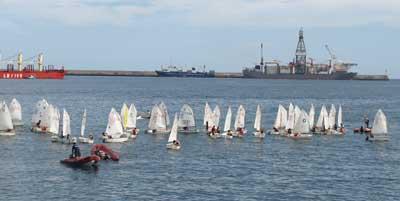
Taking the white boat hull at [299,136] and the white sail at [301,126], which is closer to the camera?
the white boat hull at [299,136]

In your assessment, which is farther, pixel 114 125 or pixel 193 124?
pixel 193 124

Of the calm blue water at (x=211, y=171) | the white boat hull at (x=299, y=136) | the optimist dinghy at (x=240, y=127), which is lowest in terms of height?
the calm blue water at (x=211, y=171)

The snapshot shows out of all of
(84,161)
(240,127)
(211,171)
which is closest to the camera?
(211,171)

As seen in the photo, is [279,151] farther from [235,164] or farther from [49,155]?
[49,155]

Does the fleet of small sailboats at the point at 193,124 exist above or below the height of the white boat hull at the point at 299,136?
above

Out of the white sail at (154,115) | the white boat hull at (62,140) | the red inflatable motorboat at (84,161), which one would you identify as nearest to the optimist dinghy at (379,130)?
the white sail at (154,115)

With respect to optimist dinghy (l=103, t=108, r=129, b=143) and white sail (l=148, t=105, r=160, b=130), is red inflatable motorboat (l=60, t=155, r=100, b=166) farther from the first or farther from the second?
white sail (l=148, t=105, r=160, b=130)

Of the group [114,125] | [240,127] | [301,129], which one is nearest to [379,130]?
[301,129]

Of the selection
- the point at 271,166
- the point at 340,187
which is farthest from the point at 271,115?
the point at 340,187

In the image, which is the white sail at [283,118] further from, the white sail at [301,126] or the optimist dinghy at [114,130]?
the optimist dinghy at [114,130]

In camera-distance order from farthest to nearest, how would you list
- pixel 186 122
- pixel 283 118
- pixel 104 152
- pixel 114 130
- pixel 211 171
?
pixel 283 118
pixel 186 122
pixel 114 130
pixel 104 152
pixel 211 171

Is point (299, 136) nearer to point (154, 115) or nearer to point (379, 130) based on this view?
point (379, 130)

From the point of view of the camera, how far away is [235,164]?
87688 mm

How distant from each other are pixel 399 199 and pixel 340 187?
672cm
